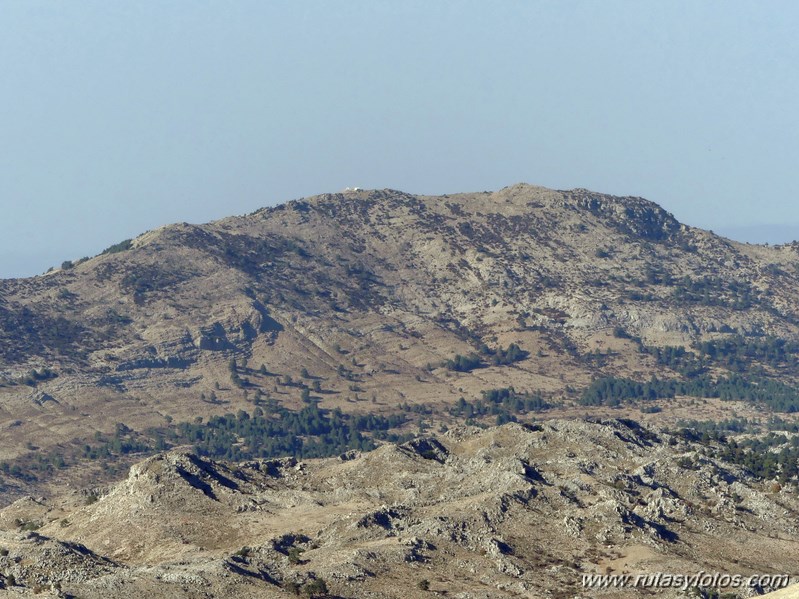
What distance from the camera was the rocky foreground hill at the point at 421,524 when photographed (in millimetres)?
92375

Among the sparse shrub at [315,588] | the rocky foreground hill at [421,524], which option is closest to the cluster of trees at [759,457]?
the rocky foreground hill at [421,524]

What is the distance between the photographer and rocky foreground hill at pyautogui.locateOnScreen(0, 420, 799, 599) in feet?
303

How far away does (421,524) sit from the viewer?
348 ft

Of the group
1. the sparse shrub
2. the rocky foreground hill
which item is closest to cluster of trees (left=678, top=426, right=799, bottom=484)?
the rocky foreground hill

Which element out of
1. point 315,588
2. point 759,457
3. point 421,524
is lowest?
point 759,457

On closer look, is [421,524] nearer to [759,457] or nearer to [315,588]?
[315,588]

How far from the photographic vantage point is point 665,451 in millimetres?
139250

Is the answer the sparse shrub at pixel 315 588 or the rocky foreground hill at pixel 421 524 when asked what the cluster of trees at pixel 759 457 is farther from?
the sparse shrub at pixel 315 588

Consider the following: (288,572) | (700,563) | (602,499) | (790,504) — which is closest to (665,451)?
(790,504)

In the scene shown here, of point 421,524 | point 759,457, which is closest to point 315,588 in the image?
point 421,524

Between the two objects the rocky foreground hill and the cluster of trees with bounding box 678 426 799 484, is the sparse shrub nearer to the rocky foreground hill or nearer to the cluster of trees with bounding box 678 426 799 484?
the rocky foreground hill

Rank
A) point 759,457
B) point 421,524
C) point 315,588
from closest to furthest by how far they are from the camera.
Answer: point 315,588, point 421,524, point 759,457

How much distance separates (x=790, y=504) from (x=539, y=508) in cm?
2750

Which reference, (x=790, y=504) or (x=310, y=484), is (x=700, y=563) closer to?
(x=790, y=504)
